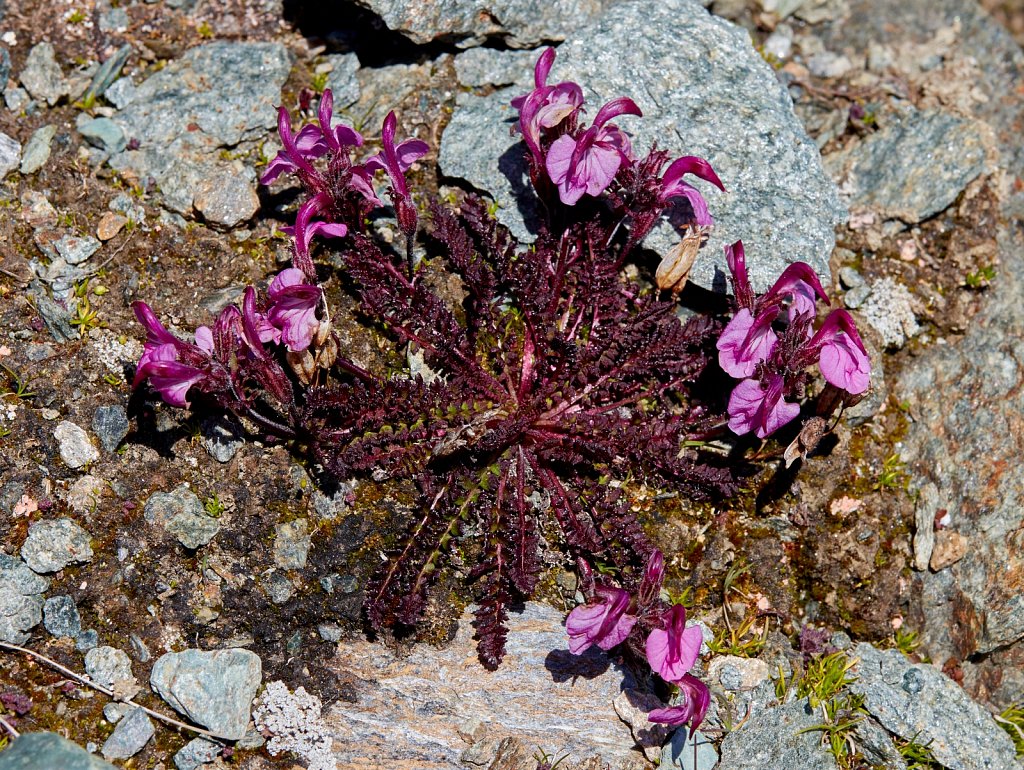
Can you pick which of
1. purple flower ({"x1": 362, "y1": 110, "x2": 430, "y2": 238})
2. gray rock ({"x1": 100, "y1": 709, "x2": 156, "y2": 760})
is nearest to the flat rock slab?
gray rock ({"x1": 100, "y1": 709, "x2": 156, "y2": 760})

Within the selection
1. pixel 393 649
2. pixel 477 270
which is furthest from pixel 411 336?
pixel 393 649

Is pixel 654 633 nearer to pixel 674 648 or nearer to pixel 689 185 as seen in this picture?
pixel 674 648

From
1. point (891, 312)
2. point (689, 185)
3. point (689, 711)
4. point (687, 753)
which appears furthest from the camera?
point (891, 312)

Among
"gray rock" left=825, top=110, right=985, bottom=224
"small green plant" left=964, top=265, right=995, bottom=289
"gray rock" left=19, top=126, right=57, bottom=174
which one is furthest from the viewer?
"gray rock" left=825, top=110, right=985, bottom=224

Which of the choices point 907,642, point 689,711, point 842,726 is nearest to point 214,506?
point 689,711

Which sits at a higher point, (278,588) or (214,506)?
(214,506)

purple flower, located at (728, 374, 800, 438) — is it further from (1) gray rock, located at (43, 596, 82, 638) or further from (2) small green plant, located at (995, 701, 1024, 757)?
(1) gray rock, located at (43, 596, 82, 638)
